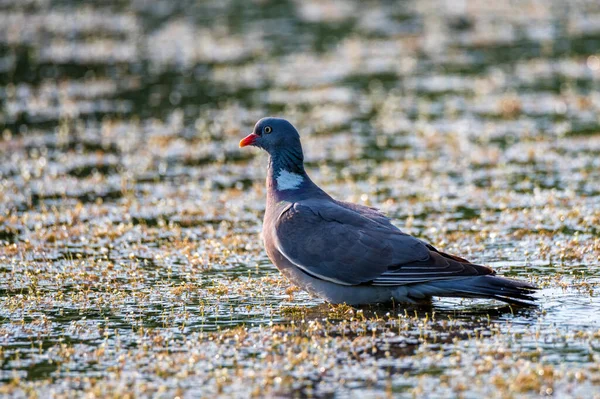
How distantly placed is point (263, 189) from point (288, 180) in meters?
4.53

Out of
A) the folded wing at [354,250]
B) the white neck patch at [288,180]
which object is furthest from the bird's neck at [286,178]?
the folded wing at [354,250]

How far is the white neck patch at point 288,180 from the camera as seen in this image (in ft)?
33.6

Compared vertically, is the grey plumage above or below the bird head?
below

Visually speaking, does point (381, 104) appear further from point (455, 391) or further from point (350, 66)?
point (455, 391)

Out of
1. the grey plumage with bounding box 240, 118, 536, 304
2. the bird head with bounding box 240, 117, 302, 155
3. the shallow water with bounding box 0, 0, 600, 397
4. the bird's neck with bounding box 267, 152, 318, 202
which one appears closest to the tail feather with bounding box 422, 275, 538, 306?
the grey plumage with bounding box 240, 118, 536, 304

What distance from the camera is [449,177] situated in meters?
15.2

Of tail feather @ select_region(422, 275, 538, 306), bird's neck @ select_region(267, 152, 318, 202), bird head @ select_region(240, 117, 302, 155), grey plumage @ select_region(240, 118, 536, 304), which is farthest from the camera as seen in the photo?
bird head @ select_region(240, 117, 302, 155)

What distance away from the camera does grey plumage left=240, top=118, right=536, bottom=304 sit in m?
9.05

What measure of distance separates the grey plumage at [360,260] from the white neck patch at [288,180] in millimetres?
177

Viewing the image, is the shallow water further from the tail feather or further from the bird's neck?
the bird's neck

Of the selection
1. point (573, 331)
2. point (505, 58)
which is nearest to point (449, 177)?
point (573, 331)

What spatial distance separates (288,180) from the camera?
1030 centimetres

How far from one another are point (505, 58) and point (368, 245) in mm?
15944

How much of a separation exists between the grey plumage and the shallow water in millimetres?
214
